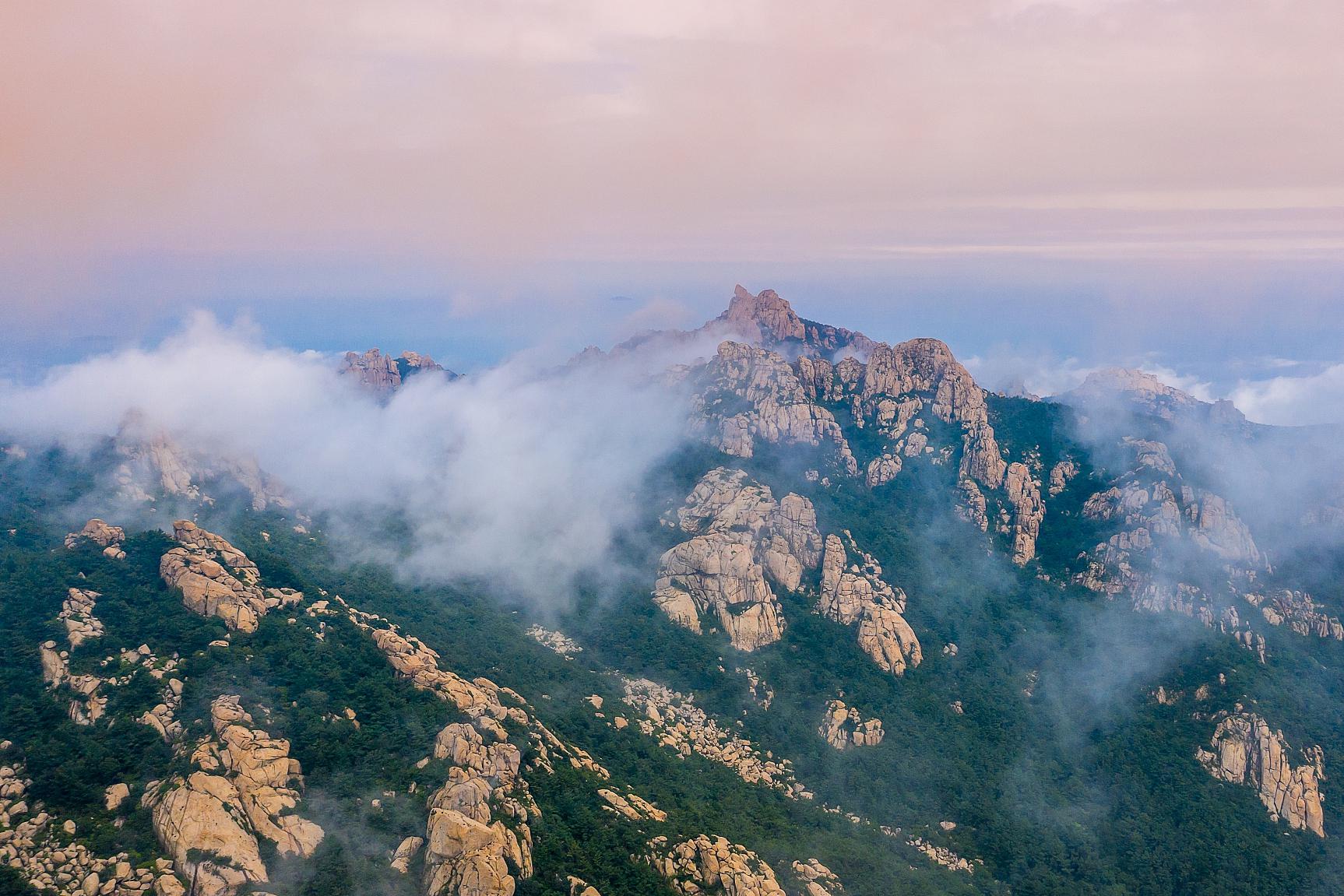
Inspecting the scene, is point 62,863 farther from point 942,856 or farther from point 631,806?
point 942,856

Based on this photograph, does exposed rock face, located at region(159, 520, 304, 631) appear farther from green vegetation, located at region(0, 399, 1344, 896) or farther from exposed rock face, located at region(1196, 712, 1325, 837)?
exposed rock face, located at region(1196, 712, 1325, 837)

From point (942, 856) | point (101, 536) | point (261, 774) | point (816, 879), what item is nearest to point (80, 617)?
point (101, 536)

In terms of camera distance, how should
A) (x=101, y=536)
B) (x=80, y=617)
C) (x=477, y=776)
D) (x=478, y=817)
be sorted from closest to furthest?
(x=478, y=817), (x=477, y=776), (x=80, y=617), (x=101, y=536)

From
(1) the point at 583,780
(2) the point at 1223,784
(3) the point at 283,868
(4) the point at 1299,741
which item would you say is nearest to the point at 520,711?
(1) the point at 583,780

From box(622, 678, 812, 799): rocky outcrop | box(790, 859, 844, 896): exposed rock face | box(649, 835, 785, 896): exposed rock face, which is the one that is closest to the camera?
box(649, 835, 785, 896): exposed rock face

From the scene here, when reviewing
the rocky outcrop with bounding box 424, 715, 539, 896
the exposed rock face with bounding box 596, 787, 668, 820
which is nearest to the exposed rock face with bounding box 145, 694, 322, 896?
the rocky outcrop with bounding box 424, 715, 539, 896

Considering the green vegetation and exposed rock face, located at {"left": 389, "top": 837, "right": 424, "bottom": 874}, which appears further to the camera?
the green vegetation
